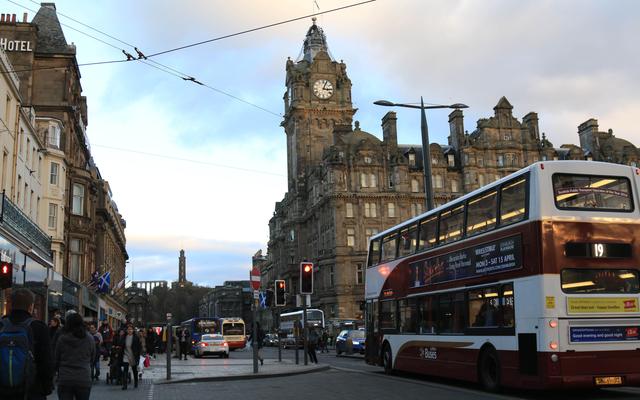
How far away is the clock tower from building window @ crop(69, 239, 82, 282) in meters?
51.7

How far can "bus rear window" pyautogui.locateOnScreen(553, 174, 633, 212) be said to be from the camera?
1395cm

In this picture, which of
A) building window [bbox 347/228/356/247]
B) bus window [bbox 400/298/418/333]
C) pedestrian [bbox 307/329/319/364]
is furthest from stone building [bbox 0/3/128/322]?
building window [bbox 347/228/356/247]

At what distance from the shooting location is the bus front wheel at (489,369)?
589 inches

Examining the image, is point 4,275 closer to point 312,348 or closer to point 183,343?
point 312,348

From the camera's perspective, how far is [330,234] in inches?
3270

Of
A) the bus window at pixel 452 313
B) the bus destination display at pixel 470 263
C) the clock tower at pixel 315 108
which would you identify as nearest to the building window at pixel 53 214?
the bus destination display at pixel 470 263

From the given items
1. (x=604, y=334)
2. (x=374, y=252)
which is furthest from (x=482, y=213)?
(x=374, y=252)

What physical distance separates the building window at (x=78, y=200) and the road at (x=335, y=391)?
2953 cm

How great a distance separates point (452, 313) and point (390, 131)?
70308mm

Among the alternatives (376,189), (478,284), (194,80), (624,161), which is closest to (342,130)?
(376,189)

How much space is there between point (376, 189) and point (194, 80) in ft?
203

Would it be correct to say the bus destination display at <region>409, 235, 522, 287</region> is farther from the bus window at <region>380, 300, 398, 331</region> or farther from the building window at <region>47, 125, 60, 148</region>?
the building window at <region>47, 125, 60, 148</region>

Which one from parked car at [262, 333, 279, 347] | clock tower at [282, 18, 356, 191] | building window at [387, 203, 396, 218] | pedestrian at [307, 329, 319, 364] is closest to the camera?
pedestrian at [307, 329, 319, 364]

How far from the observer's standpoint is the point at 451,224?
17.6 meters
